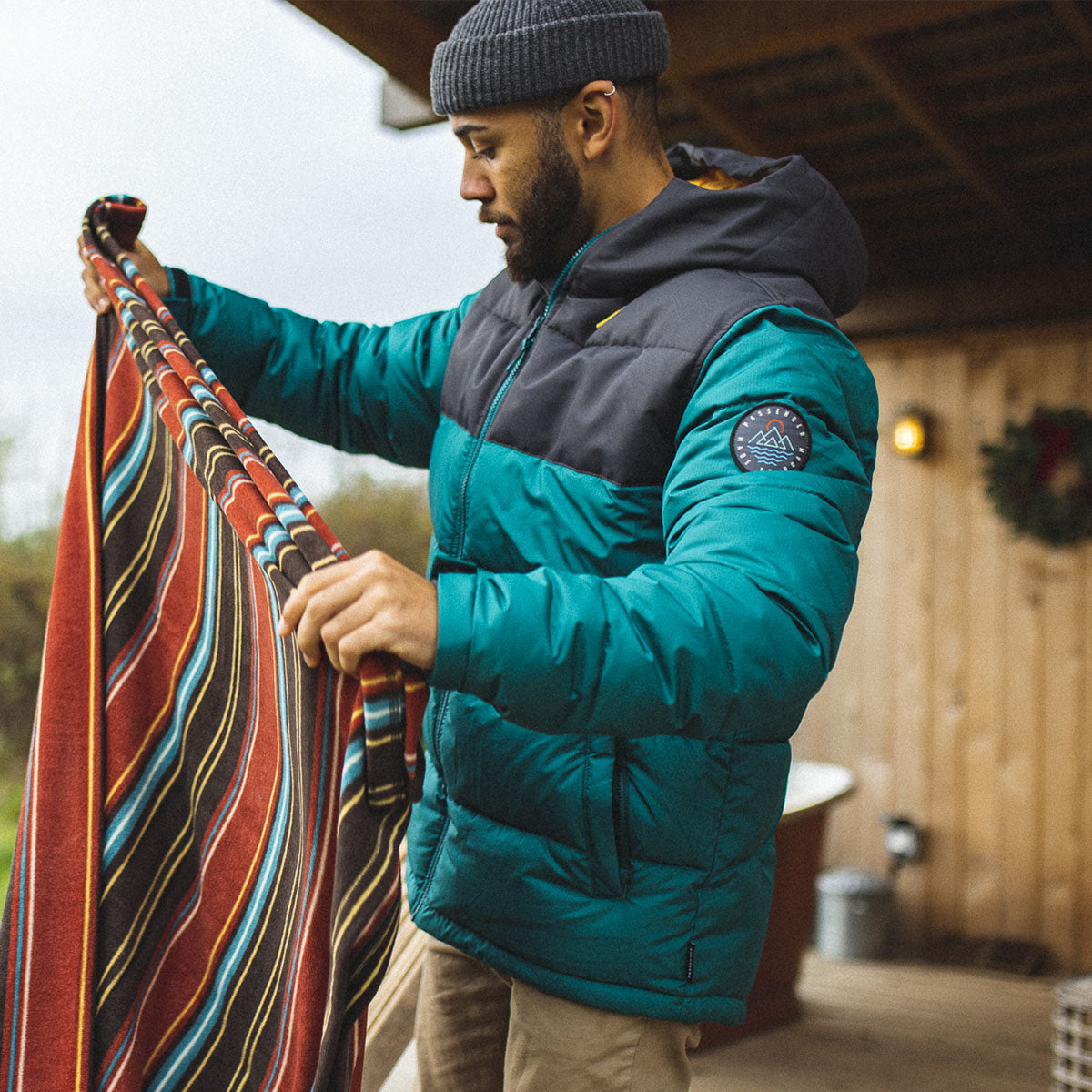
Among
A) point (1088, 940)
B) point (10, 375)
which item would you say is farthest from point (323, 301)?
point (1088, 940)

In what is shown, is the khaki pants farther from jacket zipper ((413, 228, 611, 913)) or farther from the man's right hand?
the man's right hand

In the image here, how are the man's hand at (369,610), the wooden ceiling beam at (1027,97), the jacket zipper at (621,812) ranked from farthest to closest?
the wooden ceiling beam at (1027,97), the jacket zipper at (621,812), the man's hand at (369,610)

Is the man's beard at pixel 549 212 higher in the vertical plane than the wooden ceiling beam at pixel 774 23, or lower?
lower

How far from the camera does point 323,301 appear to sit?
709cm

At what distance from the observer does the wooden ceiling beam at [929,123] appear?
287 cm

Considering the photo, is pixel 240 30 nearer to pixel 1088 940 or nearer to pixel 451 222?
pixel 451 222

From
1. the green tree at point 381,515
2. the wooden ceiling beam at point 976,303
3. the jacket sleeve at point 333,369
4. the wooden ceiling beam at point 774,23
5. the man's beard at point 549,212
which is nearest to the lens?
the man's beard at point 549,212

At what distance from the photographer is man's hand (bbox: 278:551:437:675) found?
0.69m

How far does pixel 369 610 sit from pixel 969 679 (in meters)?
4.55

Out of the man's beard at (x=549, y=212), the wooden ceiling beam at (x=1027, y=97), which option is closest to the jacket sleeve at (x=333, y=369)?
the man's beard at (x=549, y=212)

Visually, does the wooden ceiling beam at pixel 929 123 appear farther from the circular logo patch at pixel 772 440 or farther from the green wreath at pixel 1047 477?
the circular logo patch at pixel 772 440

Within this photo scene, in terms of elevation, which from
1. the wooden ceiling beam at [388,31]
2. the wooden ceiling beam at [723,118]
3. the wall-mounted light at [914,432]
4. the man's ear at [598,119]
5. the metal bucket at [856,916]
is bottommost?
the metal bucket at [856,916]

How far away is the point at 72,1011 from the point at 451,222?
961cm

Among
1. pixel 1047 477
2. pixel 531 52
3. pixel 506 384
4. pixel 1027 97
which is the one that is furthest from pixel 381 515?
pixel 531 52
